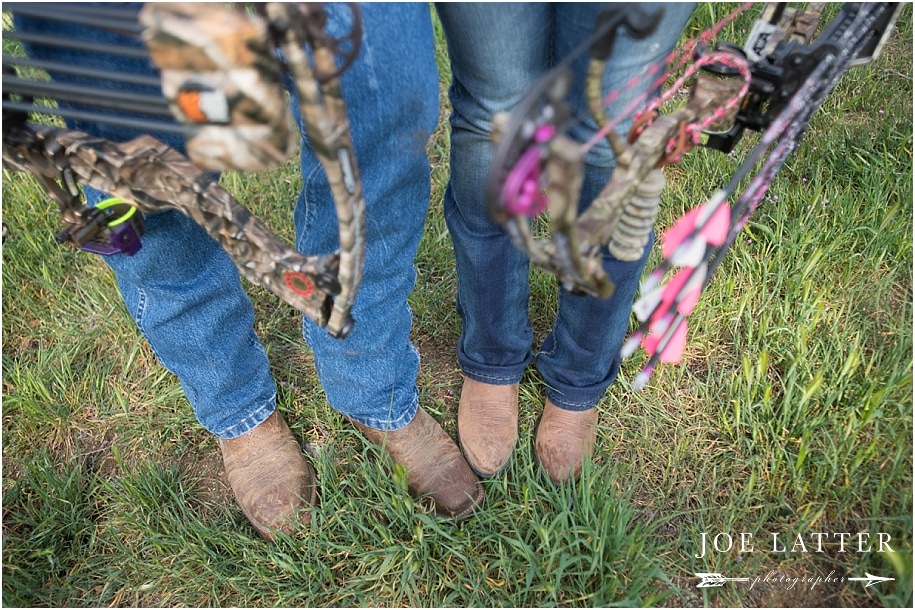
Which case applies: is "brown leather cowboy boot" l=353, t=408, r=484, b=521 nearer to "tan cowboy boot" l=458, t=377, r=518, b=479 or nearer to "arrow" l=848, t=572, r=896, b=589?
"tan cowboy boot" l=458, t=377, r=518, b=479

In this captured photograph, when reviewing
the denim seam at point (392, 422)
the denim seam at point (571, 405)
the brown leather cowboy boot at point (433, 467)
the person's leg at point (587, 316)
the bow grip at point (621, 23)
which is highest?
the bow grip at point (621, 23)

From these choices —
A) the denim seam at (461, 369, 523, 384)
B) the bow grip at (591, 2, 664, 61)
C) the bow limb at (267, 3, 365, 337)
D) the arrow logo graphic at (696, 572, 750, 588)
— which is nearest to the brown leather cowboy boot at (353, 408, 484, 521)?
the denim seam at (461, 369, 523, 384)

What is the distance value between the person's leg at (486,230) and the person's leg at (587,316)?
66 millimetres

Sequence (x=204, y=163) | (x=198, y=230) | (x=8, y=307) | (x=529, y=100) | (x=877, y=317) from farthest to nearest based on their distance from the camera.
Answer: (x=8, y=307) → (x=877, y=317) → (x=198, y=230) → (x=204, y=163) → (x=529, y=100)

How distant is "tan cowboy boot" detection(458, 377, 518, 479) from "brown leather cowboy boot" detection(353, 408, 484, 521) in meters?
0.04

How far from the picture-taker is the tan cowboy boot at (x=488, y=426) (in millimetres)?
1577

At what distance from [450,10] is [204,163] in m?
0.44

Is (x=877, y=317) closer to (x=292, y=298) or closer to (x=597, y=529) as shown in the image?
(x=597, y=529)

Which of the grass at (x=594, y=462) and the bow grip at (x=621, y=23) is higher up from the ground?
the bow grip at (x=621, y=23)

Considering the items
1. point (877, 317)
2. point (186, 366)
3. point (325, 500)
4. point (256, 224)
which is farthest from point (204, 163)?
point (877, 317)

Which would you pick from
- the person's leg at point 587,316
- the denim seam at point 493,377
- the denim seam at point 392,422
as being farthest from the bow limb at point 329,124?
the denim seam at point 493,377

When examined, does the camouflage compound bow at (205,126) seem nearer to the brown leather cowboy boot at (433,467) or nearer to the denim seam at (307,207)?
the denim seam at (307,207)

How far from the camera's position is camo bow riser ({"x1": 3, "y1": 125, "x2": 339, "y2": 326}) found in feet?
3.33

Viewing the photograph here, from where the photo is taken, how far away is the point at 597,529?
4.44 feet
